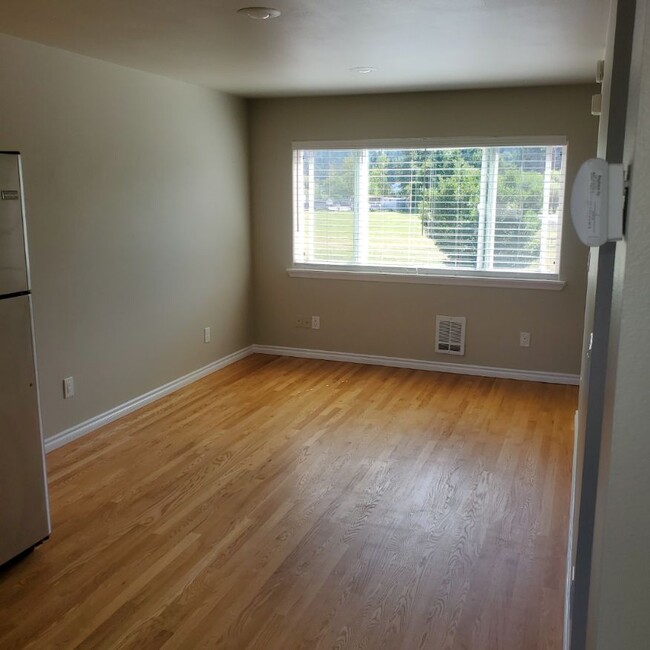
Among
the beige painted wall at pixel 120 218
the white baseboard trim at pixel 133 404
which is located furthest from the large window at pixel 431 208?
the white baseboard trim at pixel 133 404

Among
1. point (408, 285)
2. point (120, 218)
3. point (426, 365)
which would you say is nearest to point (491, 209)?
point (408, 285)

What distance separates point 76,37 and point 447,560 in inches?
126

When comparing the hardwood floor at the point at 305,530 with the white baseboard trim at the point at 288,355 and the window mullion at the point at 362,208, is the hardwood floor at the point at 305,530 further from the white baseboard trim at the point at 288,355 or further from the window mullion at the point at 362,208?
the window mullion at the point at 362,208

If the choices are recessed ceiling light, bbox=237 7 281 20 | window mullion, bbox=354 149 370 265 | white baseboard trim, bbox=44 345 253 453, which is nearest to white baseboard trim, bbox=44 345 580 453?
white baseboard trim, bbox=44 345 253 453

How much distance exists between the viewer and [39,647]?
7.10ft

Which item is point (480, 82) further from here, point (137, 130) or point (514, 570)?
point (514, 570)

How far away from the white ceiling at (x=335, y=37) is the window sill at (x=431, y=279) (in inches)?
59.8

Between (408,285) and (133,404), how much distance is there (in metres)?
2.50

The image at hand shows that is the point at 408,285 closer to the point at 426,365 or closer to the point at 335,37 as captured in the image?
the point at 426,365

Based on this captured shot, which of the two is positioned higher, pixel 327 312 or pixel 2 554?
pixel 327 312

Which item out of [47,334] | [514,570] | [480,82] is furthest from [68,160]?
[514,570]

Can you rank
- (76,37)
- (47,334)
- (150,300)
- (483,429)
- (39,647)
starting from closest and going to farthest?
(39,647)
(76,37)
(47,334)
(483,429)
(150,300)

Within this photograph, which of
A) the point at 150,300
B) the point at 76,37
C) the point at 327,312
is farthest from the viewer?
the point at 327,312

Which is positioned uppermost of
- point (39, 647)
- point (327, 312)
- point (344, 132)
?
point (344, 132)
